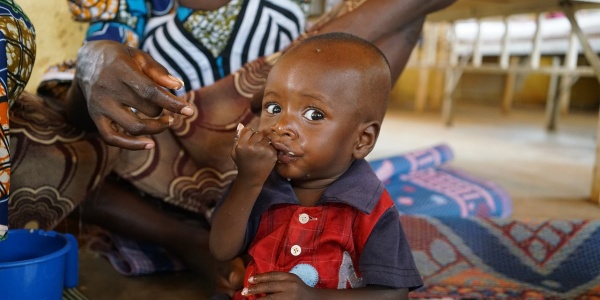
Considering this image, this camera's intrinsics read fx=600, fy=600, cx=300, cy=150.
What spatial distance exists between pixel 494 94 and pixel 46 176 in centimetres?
594

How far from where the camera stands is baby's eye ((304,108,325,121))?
2.52 feet

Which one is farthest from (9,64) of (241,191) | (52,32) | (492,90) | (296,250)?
(492,90)

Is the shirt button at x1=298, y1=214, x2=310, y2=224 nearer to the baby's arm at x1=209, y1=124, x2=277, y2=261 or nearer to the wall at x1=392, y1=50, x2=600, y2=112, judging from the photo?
the baby's arm at x1=209, y1=124, x2=277, y2=261

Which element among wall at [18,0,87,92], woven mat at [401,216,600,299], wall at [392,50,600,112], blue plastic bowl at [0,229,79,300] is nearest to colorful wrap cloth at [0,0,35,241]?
blue plastic bowl at [0,229,79,300]

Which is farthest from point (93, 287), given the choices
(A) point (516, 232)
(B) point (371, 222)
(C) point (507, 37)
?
(C) point (507, 37)

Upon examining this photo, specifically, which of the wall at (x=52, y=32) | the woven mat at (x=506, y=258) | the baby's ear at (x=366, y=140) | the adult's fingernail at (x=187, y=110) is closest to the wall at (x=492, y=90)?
the wall at (x=52, y=32)

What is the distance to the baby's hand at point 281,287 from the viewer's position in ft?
2.34

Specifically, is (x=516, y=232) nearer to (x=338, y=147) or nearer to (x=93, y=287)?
(x=338, y=147)

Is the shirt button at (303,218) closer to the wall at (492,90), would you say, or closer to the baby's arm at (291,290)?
the baby's arm at (291,290)

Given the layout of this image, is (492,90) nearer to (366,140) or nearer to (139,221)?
(139,221)

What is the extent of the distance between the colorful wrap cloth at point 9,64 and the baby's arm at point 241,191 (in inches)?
10.5

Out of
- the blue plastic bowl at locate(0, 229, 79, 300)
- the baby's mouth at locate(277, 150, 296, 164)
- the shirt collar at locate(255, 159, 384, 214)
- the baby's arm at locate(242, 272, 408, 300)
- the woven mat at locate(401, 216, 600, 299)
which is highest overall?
the baby's mouth at locate(277, 150, 296, 164)

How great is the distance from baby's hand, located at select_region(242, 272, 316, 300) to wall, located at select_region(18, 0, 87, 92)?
953 millimetres

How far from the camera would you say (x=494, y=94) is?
6348mm
